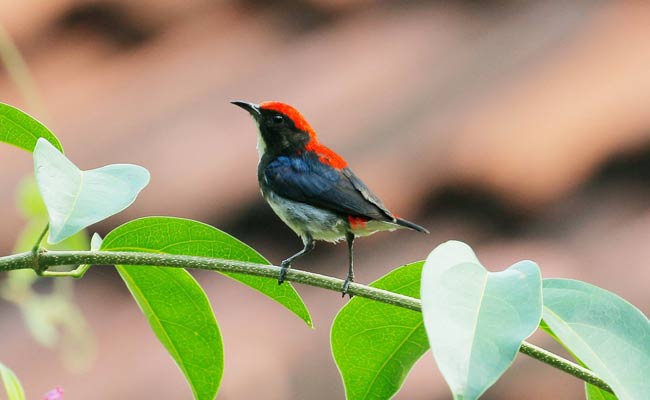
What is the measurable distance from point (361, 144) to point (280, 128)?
152 centimetres

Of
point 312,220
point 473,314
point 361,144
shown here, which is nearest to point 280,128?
point 312,220

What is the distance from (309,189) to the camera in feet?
10.2

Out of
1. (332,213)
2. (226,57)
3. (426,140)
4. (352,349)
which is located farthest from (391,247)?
(352,349)

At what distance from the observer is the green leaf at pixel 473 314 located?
898 millimetres

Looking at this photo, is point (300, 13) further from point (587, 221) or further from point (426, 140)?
point (587, 221)

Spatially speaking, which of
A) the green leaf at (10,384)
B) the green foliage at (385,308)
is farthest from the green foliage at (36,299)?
the green leaf at (10,384)

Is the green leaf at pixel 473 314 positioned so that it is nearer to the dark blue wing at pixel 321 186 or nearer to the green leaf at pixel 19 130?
the green leaf at pixel 19 130

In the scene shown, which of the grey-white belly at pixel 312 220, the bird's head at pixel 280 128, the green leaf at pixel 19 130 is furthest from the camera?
the bird's head at pixel 280 128

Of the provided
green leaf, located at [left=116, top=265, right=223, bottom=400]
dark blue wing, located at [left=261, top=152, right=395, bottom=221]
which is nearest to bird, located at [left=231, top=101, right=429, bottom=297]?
dark blue wing, located at [left=261, top=152, right=395, bottom=221]

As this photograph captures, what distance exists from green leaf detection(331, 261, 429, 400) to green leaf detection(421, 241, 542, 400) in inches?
16.4

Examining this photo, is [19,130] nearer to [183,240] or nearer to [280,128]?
[183,240]

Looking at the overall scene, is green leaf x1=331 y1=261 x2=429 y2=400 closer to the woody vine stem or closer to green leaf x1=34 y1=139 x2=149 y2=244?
the woody vine stem

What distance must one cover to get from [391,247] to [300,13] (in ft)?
5.07

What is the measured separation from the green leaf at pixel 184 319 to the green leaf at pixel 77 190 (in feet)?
1.23
